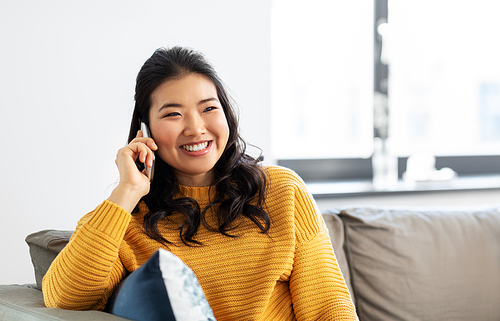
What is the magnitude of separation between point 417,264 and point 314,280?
513 mm

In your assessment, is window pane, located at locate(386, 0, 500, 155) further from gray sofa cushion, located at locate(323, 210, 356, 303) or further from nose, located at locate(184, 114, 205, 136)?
nose, located at locate(184, 114, 205, 136)

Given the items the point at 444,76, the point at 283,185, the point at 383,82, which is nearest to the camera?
the point at 283,185

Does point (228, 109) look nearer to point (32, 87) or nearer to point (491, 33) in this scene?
point (32, 87)

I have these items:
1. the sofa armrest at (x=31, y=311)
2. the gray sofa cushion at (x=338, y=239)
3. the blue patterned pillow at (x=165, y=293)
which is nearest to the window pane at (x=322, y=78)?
the gray sofa cushion at (x=338, y=239)

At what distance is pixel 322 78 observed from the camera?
273 cm

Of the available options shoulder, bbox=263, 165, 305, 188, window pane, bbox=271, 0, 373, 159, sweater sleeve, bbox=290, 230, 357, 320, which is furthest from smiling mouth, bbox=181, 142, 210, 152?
window pane, bbox=271, 0, 373, 159

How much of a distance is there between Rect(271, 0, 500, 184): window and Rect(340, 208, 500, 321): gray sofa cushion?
1.04 m

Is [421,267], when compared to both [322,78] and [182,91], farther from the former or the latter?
[322,78]

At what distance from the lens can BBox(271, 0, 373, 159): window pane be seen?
265 centimetres

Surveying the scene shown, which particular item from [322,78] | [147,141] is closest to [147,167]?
[147,141]

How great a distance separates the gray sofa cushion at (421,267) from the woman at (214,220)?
0.35 meters

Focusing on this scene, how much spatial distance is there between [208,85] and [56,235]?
61cm

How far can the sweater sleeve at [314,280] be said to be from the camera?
128 cm

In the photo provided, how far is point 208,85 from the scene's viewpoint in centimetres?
136
